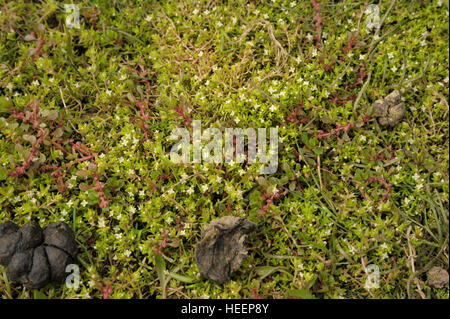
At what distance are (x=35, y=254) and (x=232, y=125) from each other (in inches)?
78.5

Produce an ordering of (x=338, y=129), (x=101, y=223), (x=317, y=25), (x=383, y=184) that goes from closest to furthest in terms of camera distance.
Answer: (x=101, y=223) < (x=383, y=184) < (x=338, y=129) < (x=317, y=25)

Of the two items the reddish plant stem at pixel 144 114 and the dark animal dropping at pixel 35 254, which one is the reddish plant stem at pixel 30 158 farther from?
the reddish plant stem at pixel 144 114

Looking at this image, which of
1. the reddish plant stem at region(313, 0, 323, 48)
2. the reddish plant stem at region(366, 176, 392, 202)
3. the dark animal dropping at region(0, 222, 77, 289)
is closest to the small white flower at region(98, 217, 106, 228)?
the dark animal dropping at region(0, 222, 77, 289)

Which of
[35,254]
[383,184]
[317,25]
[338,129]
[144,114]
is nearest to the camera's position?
[35,254]

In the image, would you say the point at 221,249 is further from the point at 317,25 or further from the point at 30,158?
the point at 317,25

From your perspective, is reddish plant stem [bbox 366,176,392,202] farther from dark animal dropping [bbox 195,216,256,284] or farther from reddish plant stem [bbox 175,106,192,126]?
reddish plant stem [bbox 175,106,192,126]

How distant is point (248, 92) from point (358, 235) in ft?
5.43

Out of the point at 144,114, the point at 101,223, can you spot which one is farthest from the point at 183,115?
the point at 101,223

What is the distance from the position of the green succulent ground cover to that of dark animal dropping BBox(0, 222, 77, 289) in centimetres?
15

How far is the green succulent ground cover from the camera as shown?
3041 millimetres

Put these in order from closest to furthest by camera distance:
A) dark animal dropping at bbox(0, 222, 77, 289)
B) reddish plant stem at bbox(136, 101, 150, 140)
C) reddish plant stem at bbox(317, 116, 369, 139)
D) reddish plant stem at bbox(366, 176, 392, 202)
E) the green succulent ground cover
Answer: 1. dark animal dropping at bbox(0, 222, 77, 289)
2. the green succulent ground cover
3. reddish plant stem at bbox(366, 176, 392, 202)
4. reddish plant stem at bbox(317, 116, 369, 139)
5. reddish plant stem at bbox(136, 101, 150, 140)

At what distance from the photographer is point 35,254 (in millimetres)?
2842

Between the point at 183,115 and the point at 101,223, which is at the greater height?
the point at 183,115

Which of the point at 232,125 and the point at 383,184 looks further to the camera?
the point at 232,125
